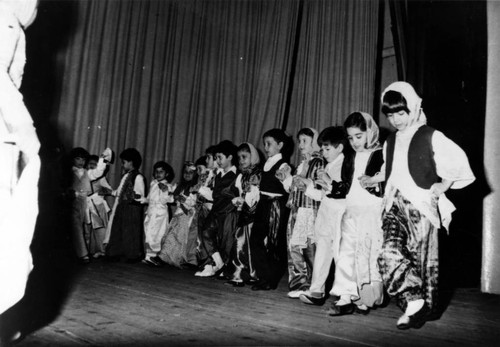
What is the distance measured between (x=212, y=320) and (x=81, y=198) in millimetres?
3740

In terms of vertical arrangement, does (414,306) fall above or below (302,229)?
below

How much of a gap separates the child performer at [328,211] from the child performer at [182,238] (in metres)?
2.22

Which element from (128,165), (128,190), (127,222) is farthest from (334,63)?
(127,222)

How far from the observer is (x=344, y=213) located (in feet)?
9.82

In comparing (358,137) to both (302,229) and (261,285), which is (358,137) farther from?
(261,285)

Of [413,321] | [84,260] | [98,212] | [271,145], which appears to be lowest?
[84,260]

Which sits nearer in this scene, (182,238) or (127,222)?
(182,238)

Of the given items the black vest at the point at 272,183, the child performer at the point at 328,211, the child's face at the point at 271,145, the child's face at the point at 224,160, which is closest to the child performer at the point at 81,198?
the child's face at the point at 224,160

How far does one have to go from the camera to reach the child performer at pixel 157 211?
5.45m

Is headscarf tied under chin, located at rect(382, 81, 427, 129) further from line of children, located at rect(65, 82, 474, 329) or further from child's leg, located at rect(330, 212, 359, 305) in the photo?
child's leg, located at rect(330, 212, 359, 305)

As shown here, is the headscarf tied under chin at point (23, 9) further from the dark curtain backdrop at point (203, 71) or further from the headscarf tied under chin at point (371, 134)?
the dark curtain backdrop at point (203, 71)

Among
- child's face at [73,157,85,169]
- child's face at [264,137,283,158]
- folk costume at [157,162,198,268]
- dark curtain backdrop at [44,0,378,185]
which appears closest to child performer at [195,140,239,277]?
folk costume at [157,162,198,268]

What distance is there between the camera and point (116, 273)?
4246 mm

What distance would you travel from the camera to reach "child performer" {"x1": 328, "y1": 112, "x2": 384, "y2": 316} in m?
2.83
